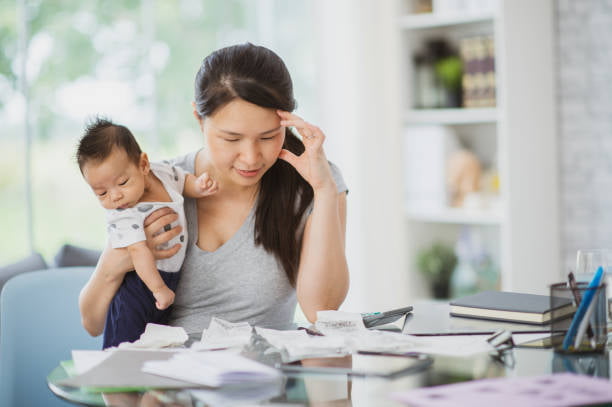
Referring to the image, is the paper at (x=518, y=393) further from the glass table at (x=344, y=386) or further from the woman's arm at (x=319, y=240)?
the woman's arm at (x=319, y=240)

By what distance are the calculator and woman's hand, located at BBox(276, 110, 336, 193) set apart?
1.07 feet

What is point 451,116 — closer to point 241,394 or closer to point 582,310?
point 582,310

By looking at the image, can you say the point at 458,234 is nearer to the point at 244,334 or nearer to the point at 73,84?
the point at 73,84

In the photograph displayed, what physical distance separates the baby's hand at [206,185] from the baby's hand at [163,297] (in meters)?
0.25

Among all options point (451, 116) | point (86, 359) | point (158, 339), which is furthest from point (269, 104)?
point (451, 116)

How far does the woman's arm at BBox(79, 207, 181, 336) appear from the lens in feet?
5.35

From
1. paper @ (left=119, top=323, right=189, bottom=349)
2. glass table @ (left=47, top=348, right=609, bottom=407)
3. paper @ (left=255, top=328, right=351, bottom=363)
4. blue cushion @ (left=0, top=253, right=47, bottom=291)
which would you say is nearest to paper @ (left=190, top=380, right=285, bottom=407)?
glass table @ (left=47, top=348, right=609, bottom=407)

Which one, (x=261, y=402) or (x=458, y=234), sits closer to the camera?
(x=261, y=402)

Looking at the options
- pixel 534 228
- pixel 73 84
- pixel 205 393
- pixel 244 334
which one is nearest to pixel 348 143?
pixel 534 228

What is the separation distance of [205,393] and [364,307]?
2615 mm

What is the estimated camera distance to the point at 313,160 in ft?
5.49

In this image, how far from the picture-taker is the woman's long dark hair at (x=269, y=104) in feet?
5.17

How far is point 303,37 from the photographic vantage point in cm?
403

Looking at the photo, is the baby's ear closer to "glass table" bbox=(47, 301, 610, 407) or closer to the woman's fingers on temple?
the woman's fingers on temple
